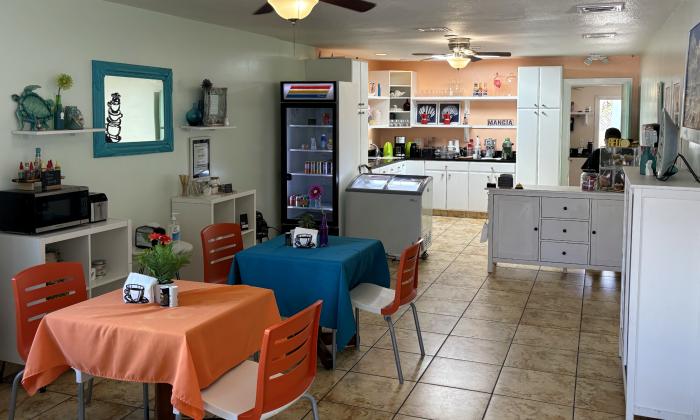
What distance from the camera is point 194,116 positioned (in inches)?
252

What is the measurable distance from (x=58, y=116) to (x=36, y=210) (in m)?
0.86

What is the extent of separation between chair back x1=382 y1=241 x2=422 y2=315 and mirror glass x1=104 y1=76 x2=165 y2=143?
8.76ft

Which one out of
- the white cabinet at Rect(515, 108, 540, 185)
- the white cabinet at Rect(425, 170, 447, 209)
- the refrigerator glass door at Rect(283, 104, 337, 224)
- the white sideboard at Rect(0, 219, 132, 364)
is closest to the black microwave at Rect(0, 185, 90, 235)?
the white sideboard at Rect(0, 219, 132, 364)

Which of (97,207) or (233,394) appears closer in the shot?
(233,394)

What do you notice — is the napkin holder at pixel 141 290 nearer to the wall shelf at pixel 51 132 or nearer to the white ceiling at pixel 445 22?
the wall shelf at pixel 51 132

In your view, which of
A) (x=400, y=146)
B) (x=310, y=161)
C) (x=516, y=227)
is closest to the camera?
(x=516, y=227)

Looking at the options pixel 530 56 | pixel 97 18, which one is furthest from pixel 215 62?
pixel 530 56

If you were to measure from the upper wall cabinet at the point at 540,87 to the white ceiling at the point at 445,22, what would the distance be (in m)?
1.24

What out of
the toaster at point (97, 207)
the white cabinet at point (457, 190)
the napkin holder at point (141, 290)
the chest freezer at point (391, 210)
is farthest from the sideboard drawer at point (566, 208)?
the napkin holder at point (141, 290)

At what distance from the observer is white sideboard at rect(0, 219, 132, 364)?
433 cm

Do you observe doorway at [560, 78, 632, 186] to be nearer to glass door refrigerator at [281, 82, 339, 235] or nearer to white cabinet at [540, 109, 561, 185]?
white cabinet at [540, 109, 561, 185]

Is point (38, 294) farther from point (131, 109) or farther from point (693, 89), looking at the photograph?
point (693, 89)

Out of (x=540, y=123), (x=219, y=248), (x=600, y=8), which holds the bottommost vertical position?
(x=219, y=248)

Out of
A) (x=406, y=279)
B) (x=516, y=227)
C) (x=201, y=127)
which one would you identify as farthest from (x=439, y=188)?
(x=406, y=279)
